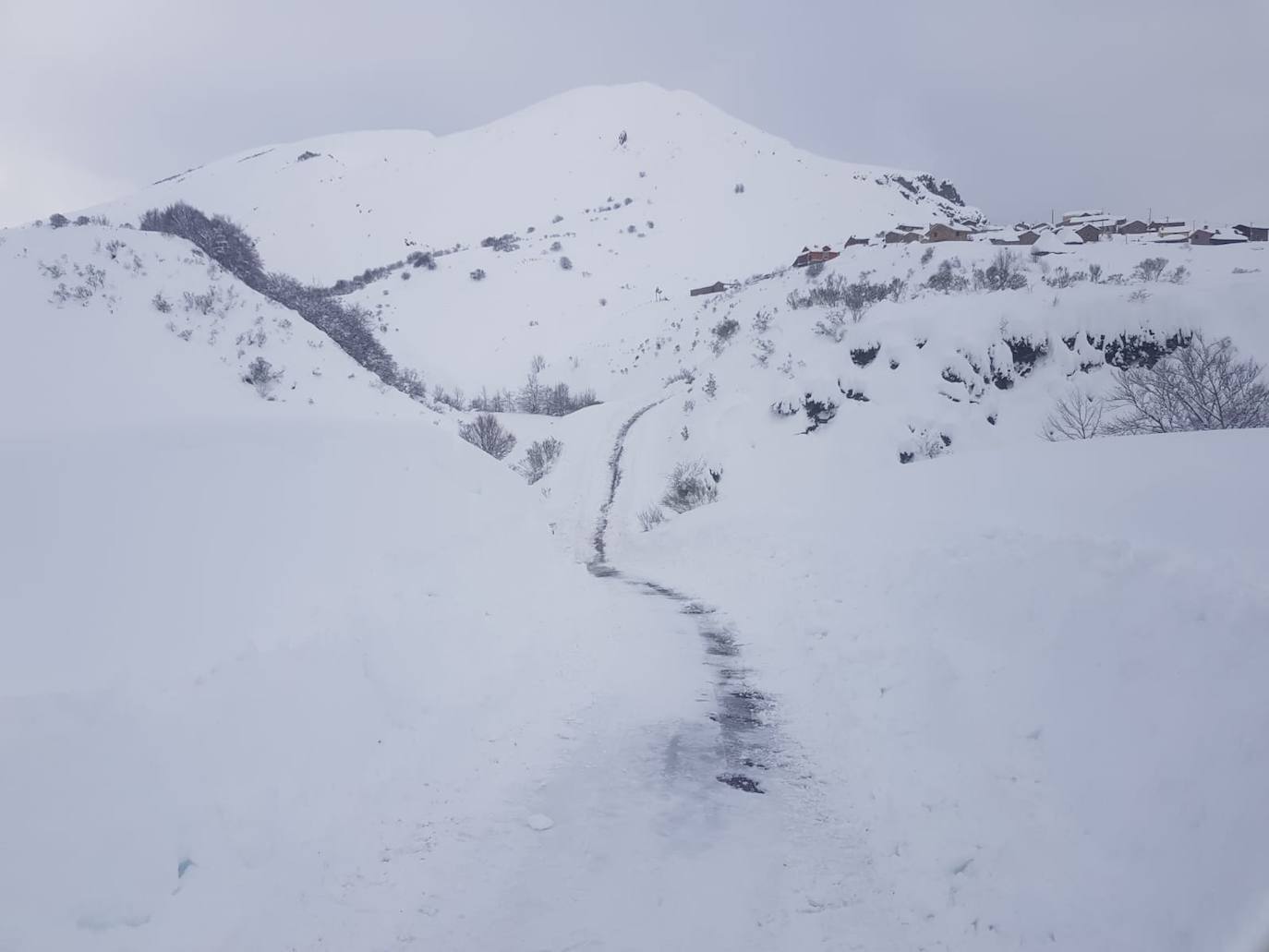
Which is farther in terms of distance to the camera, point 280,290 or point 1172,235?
point 1172,235

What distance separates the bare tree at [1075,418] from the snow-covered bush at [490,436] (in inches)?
968

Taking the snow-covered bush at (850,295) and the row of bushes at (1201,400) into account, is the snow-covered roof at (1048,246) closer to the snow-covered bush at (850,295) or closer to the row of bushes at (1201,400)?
the snow-covered bush at (850,295)

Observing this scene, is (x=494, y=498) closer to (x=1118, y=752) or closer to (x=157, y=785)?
(x=157, y=785)

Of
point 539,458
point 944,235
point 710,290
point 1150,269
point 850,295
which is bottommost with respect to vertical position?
point 539,458

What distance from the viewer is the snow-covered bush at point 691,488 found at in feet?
83.5

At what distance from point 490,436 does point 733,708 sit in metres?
29.7

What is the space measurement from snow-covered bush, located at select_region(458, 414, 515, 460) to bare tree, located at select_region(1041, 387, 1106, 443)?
24588 millimetres

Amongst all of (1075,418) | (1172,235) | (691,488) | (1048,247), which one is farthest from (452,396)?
(1172,235)

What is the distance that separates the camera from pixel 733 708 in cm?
814

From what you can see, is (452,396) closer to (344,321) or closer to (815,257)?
(344,321)

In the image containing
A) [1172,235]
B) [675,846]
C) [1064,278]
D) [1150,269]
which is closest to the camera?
[675,846]

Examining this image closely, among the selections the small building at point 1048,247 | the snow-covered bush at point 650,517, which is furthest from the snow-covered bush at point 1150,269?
the snow-covered bush at point 650,517

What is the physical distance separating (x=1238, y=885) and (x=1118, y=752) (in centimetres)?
152

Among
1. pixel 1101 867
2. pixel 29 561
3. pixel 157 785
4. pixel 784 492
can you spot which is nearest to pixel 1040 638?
pixel 1101 867
